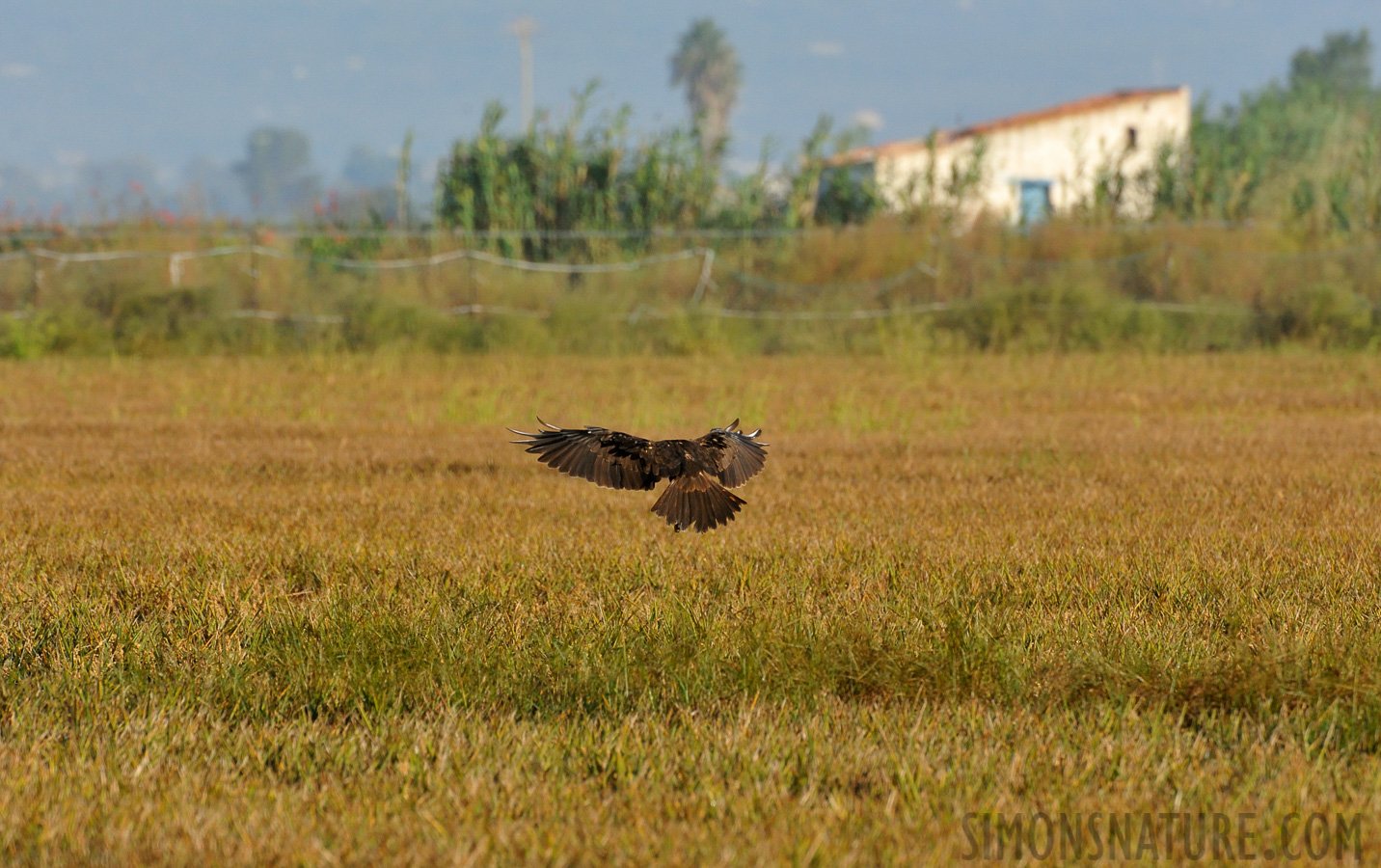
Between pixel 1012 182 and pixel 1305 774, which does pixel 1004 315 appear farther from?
pixel 1012 182

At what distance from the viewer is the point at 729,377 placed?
15.5 m

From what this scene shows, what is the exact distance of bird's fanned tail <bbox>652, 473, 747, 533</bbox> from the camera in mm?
5375

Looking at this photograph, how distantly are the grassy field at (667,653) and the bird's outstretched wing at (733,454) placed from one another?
40 centimetres

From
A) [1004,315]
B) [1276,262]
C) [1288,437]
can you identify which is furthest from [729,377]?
[1276,262]

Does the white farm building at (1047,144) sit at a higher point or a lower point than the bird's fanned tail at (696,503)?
higher

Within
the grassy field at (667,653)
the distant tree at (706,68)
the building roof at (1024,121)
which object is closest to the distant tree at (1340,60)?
the distant tree at (706,68)

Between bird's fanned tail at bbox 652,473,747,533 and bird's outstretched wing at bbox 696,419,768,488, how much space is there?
0.34 ft

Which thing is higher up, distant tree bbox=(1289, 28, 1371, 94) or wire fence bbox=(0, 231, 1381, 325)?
distant tree bbox=(1289, 28, 1371, 94)

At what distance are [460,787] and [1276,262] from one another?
19.0 metres

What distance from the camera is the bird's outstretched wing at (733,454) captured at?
556cm

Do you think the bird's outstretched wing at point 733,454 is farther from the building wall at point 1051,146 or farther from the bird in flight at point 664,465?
the building wall at point 1051,146

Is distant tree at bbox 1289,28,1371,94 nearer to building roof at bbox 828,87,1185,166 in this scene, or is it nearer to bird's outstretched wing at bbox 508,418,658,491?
building roof at bbox 828,87,1185,166

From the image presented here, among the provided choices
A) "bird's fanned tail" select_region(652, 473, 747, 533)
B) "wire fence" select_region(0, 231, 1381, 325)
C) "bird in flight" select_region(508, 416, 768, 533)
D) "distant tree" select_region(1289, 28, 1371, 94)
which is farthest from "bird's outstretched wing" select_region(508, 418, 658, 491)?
"distant tree" select_region(1289, 28, 1371, 94)

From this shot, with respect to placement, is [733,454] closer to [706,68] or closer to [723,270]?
[723,270]
